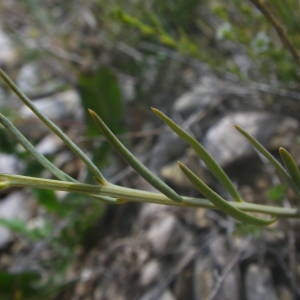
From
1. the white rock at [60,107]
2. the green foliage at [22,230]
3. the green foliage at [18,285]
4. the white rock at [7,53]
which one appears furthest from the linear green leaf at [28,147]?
the white rock at [7,53]

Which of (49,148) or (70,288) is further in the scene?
(49,148)

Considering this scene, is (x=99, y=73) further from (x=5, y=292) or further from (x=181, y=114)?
(x=5, y=292)

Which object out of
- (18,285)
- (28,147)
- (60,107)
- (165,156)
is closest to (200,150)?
(28,147)

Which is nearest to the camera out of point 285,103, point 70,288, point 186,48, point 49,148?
point 186,48

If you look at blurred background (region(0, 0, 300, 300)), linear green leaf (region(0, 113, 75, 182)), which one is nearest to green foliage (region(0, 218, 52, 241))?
blurred background (region(0, 0, 300, 300))

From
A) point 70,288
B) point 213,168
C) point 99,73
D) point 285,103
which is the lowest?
point 70,288

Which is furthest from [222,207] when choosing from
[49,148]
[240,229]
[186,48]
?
[49,148]
